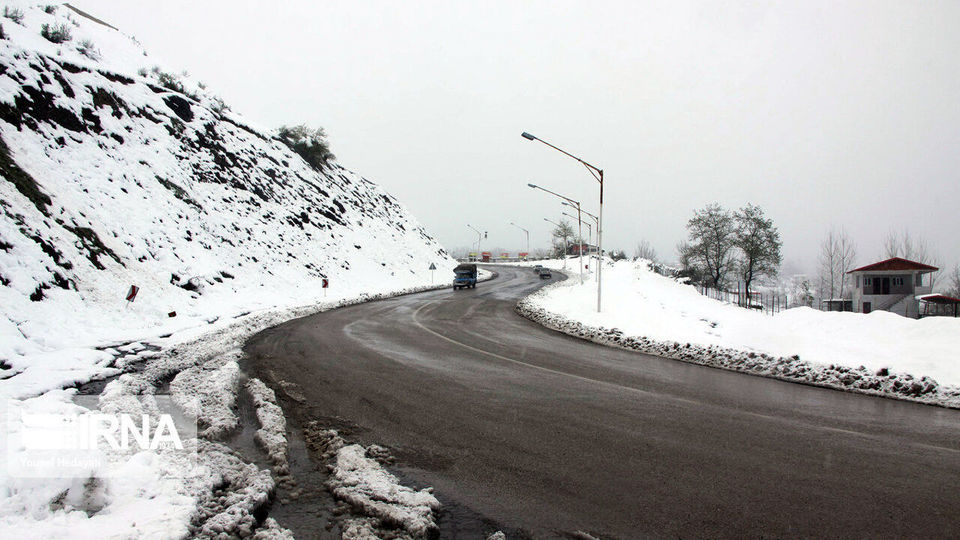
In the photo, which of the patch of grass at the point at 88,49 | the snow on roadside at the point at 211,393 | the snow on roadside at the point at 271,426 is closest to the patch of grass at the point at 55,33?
the patch of grass at the point at 88,49

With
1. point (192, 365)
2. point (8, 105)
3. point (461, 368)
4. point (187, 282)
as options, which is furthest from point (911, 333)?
point (8, 105)

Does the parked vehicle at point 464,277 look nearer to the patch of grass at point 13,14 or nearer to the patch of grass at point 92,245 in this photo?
the patch of grass at point 92,245

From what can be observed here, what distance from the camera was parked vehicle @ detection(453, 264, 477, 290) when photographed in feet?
123

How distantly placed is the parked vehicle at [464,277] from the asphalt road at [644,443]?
27.4m

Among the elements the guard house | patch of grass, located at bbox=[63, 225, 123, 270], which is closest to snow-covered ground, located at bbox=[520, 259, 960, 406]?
patch of grass, located at bbox=[63, 225, 123, 270]

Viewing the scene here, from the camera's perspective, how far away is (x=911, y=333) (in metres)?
10.4

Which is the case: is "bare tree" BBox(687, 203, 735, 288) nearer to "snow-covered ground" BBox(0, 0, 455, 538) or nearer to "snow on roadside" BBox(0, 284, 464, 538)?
"snow-covered ground" BBox(0, 0, 455, 538)

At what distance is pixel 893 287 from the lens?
35.9 m

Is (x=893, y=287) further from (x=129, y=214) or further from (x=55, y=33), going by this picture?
(x=55, y=33)

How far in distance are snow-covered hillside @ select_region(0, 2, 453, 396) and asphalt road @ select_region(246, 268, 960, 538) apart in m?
5.43

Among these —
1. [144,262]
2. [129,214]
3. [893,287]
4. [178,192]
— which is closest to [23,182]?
[144,262]

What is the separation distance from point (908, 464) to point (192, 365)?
1098 cm

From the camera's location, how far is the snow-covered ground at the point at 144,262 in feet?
12.6

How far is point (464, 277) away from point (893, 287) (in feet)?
114
